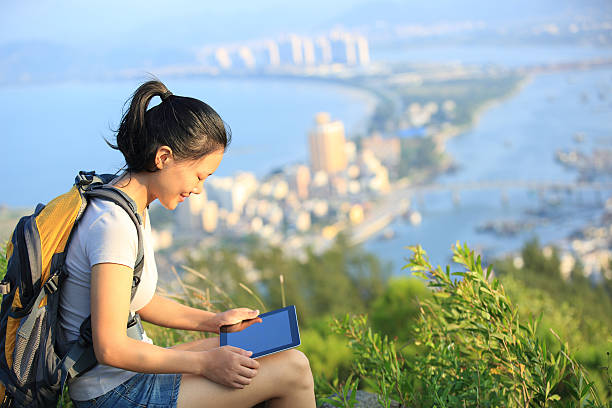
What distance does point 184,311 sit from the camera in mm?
1033

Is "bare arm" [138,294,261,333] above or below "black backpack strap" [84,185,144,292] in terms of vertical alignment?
below

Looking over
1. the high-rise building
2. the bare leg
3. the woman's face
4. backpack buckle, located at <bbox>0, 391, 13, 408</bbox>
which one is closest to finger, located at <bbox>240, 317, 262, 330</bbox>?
the bare leg

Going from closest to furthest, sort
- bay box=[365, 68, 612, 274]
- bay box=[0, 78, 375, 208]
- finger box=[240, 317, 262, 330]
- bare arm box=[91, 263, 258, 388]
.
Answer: bare arm box=[91, 263, 258, 388]
finger box=[240, 317, 262, 330]
bay box=[0, 78, 375, 208]
bay box=[365, 68, 612, 274]

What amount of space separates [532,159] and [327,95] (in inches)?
554

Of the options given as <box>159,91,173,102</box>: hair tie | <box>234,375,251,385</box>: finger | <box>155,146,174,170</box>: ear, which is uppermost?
<box>159,91,173,102</box>: hair tie

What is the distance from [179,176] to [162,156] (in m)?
0.04

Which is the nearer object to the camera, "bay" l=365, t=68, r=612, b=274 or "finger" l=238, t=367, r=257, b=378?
"finger" l=238, t=367, r=257, b=378

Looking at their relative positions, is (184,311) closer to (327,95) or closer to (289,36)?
(327,95)

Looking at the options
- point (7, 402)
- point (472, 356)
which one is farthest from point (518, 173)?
point (7, 402)

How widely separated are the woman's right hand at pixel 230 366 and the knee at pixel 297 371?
0.05 metres

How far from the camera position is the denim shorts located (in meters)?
0.82

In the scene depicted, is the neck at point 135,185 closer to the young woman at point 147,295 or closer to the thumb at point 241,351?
the young woman at point 147,295

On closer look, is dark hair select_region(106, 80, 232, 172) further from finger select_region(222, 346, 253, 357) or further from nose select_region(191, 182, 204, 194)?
finger select_region(222, 346, 253, 357)

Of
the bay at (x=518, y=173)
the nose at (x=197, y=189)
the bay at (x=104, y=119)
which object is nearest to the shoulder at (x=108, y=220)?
the nose at (x=197, y=189)
